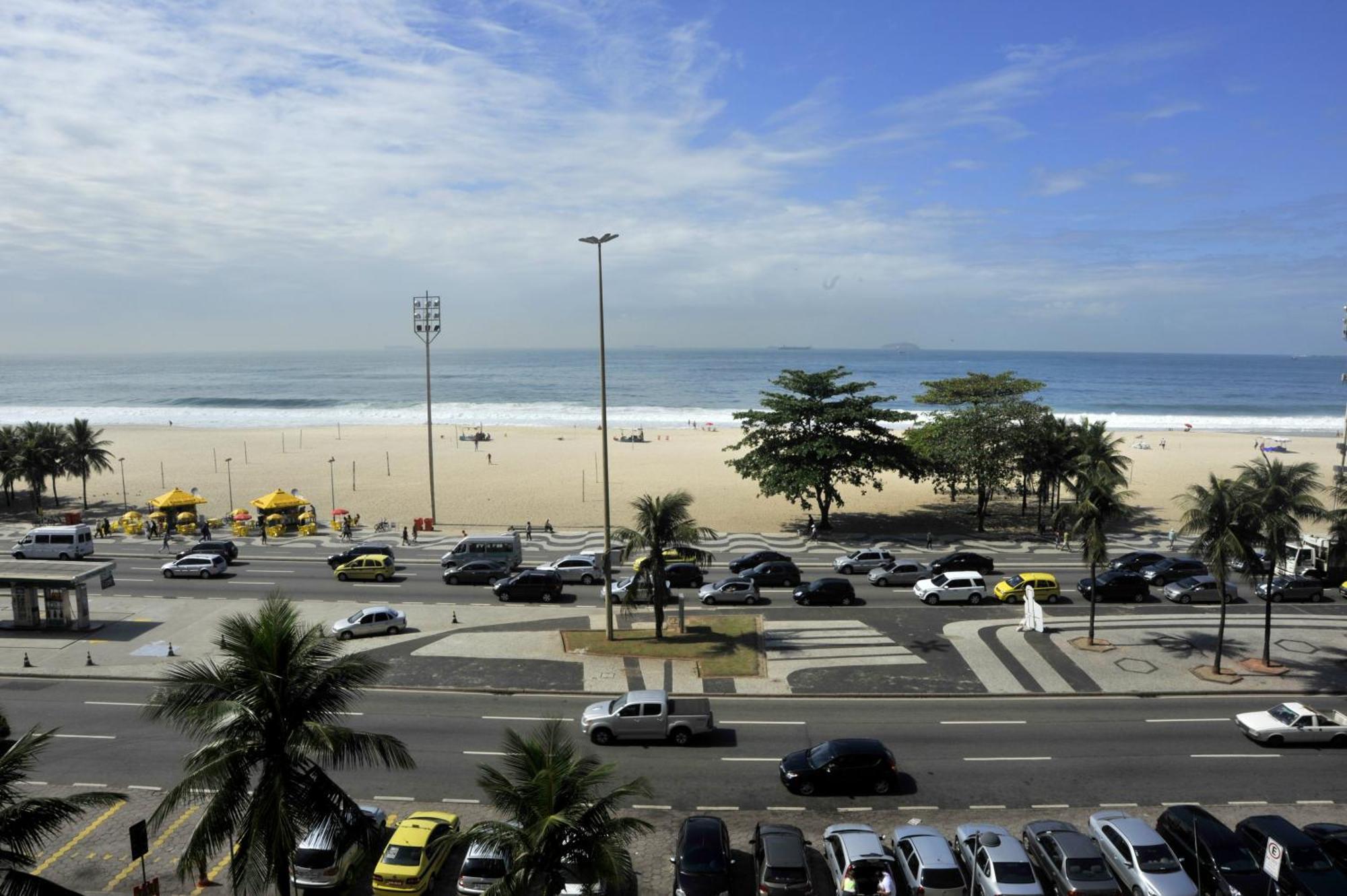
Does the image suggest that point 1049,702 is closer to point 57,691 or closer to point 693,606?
point 693,606

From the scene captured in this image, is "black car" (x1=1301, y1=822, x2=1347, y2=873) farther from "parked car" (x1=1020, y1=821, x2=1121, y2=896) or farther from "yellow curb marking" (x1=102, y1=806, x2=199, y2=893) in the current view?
"yellow curb marking" (x1=102, y1=806, x2=199, y2=893)

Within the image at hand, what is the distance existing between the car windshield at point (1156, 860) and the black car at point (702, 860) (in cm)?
774

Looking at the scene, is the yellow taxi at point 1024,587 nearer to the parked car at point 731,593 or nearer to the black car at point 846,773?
the parked car at point 731,593

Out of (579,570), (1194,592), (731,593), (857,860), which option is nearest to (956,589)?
(731,593)

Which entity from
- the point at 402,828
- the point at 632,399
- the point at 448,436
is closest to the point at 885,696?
the point at 402,828

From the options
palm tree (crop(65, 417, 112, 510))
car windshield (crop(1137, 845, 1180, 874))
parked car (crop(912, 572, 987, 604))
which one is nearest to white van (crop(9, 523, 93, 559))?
palm tree (crop(65, 417, 112, 510))

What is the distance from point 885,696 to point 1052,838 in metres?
10.4

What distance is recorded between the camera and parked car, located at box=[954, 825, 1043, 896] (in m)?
15.5

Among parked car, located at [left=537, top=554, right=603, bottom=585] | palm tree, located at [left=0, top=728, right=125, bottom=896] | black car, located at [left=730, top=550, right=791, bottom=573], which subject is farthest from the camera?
black car, located at [left=730, top=550, right=791, bottom=573]

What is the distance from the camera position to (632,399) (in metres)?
176

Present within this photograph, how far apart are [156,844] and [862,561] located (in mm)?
32669

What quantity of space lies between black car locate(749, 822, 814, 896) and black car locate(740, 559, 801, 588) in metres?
23.2

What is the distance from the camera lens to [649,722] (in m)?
23.3

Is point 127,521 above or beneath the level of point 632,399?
beneath
